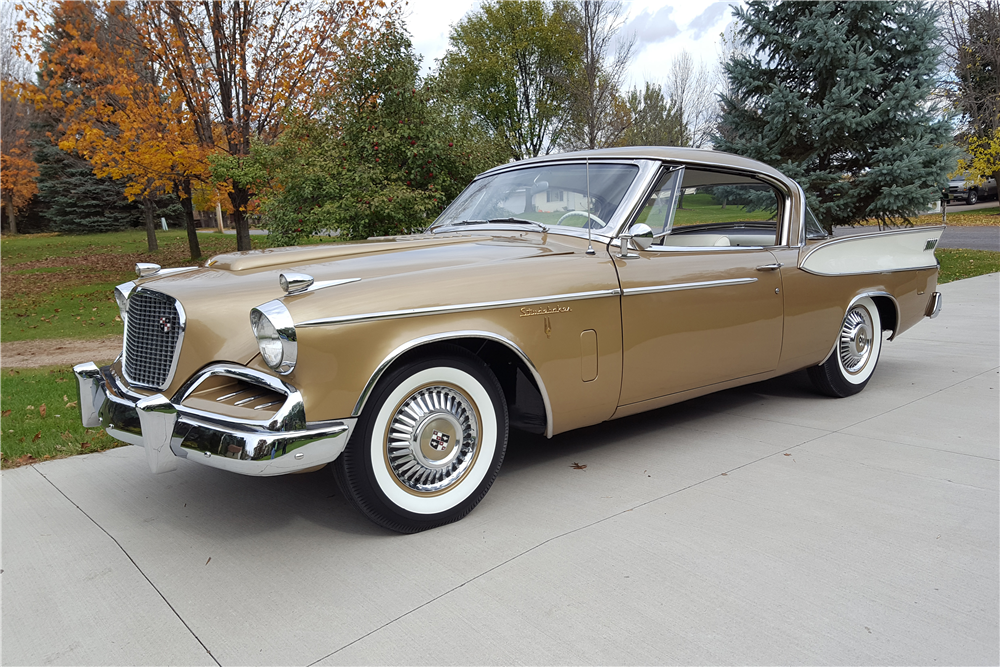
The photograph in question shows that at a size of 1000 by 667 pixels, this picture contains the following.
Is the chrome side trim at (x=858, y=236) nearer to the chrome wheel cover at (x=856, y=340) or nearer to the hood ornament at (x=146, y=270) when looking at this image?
the chrome wheel cover at (x=856, y=340)

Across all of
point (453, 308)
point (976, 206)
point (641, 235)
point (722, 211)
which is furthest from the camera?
point (976, 206)

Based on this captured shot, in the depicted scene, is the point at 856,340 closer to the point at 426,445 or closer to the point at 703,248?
the point at 703,248

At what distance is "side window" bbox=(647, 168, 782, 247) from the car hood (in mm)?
914

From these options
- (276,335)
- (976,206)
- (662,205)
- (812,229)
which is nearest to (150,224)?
(812,229)

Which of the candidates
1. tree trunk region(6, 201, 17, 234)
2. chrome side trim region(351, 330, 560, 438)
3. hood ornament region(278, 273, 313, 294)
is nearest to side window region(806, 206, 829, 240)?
chrome side trim region(351, 330, 560, 438)

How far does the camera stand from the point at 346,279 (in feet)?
9.61

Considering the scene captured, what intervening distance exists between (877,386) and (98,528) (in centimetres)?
528

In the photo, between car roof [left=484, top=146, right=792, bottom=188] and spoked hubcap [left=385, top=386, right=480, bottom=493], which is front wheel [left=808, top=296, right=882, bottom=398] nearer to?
car roof [left=484, top=146, right=792, bottom=188]

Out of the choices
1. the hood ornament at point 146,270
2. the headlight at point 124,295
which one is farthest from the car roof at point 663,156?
the headlight at point 124,295

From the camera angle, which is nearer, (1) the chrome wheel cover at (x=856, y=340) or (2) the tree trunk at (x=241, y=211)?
(1) the chrome wheel cover at (x=856, y=340)

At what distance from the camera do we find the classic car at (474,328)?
2729 mm

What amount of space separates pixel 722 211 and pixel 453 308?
104 inches

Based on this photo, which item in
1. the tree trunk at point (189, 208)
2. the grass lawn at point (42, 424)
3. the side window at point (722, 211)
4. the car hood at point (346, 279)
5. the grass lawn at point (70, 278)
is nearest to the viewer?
the car hood at point (346, 279)

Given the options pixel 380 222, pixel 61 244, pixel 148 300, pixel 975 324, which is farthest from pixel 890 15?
pixel 61 244
